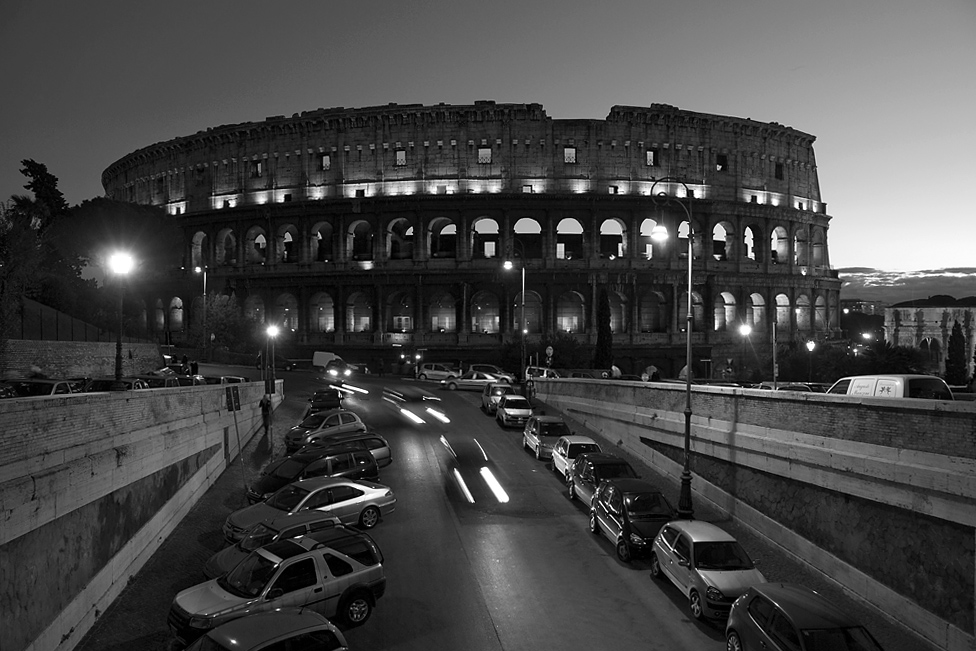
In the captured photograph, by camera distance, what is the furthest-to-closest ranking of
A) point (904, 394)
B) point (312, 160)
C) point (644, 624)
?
point (312, 160), point (904, 394), point (644, 624)

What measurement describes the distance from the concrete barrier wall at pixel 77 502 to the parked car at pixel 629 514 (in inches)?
413

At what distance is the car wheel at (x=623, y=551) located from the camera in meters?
14.9

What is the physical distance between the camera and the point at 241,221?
228 ft

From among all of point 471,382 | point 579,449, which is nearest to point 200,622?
point 579,449

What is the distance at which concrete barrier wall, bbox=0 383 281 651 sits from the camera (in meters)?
9.54

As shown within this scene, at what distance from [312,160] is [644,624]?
64.9m

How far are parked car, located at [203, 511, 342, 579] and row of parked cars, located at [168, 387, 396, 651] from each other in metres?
0.02

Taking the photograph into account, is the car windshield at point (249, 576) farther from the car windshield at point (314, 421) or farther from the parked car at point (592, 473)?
the car windshield at point (314, 421)

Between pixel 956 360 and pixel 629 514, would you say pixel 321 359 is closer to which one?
pixel 629 514

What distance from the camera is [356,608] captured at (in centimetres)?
1170

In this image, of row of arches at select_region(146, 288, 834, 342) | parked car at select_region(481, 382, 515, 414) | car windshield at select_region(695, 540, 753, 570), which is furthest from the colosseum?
car windshield at select_region(695, 540, 753, 570)

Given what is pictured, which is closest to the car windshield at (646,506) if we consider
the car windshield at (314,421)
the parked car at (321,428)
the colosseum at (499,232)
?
the parked car at (321,428)

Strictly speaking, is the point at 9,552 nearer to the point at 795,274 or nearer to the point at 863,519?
the point at 863,519

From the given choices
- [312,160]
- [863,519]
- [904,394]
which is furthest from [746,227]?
[863,519]
